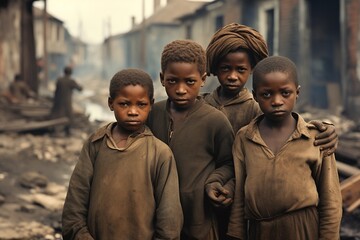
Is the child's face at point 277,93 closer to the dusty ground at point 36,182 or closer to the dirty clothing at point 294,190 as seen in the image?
the dirty clothing at point 294,190

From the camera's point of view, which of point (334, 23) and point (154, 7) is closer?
point (334, 23)

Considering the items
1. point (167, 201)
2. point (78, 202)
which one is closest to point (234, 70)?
point (167, 201)

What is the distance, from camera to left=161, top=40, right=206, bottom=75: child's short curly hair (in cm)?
236

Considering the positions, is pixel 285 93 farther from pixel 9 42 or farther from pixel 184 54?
pixel 9 42

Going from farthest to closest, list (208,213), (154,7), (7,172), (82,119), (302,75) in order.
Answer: (154,7), (302,75), (82,119), (7,172), (208,213)

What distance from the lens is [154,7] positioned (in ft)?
158

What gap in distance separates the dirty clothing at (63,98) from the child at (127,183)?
971cm

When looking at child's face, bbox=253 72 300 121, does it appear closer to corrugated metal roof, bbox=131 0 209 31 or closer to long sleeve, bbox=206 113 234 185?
long sleeve, bbox=206 113 234 185

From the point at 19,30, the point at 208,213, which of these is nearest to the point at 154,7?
the point at 19,30

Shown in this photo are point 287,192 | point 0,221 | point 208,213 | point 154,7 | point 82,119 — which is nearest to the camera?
point 287,192

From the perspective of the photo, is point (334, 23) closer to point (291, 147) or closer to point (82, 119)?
point (82, 119)

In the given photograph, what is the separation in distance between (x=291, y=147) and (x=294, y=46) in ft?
42.4

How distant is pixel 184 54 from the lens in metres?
2.36

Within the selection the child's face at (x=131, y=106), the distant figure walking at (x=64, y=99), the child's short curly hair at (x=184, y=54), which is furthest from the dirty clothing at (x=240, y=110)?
the distant figure walking at (x=64, y=99)
